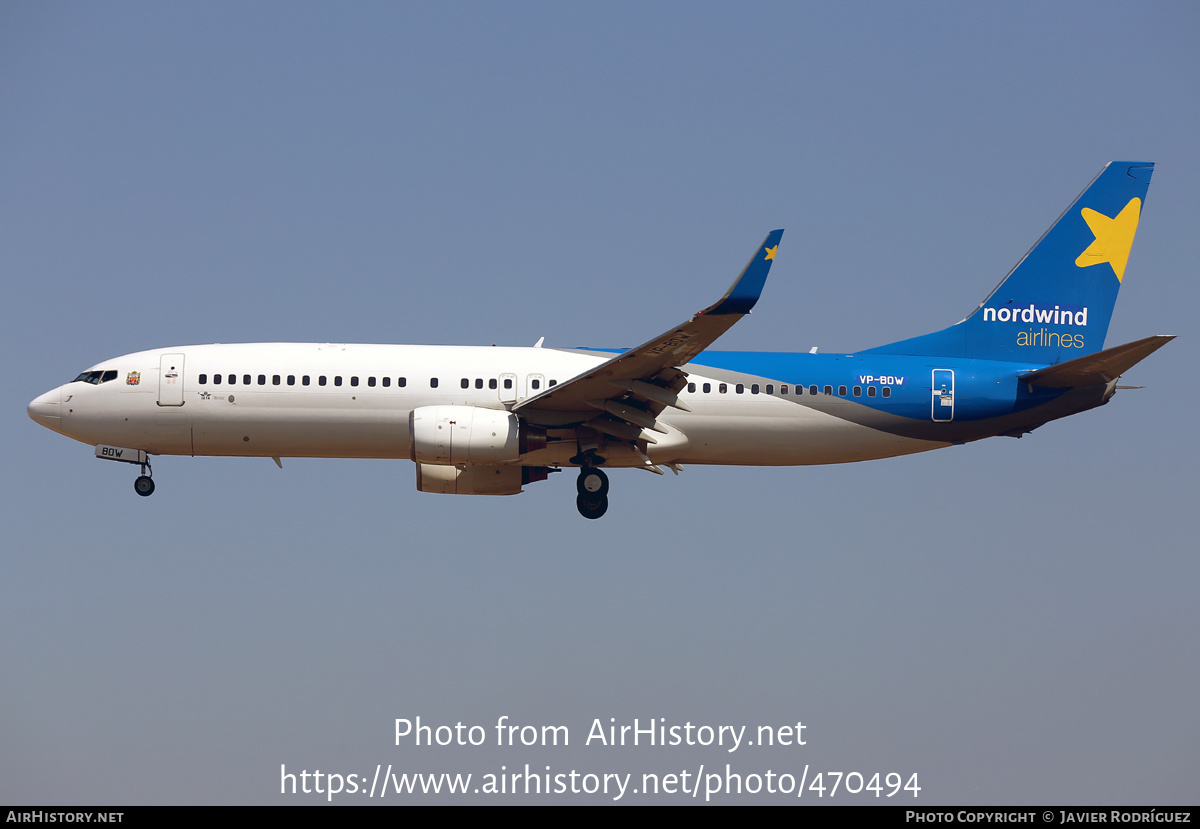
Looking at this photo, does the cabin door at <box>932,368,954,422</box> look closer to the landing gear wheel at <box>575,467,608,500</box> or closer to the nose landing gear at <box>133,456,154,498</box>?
the landing gear wheel at <box>575,467,608,500</box>

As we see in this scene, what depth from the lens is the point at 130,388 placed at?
103 ft

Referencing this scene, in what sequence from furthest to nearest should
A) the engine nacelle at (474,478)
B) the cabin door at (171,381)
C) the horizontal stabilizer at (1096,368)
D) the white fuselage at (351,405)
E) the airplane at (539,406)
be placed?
the engine nacelle at (474,478) < the cabin door at (171,381) < the white fuselage at (351,405) < the airplane at (539,406) < the horizontal stabilizer at (1096,368)

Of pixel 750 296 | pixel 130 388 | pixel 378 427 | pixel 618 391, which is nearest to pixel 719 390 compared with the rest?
pixel 618 391

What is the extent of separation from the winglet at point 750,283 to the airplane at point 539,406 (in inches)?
138

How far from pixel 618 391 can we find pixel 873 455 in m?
7.37

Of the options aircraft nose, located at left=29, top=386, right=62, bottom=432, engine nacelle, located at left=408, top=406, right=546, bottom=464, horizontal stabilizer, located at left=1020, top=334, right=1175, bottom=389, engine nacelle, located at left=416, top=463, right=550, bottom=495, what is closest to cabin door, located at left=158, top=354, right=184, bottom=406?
aircraft nose, located at left=29, top=386, right=62, bottom=432

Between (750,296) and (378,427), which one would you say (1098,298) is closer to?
(750,296)

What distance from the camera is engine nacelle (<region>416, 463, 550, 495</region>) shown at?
32.8 metres

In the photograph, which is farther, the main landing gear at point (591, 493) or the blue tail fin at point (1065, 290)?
the blue tail fin at point (1065, 290)

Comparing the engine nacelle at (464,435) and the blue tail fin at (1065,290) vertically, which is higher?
the blue tail fin at (1065,290)

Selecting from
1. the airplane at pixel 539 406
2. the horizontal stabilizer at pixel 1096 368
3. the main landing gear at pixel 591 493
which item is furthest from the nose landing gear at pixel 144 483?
the horizontal stabilizer at pixel 1096 368

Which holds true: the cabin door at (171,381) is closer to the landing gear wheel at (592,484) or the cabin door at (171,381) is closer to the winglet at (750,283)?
the landing gear wheel at (592,484)

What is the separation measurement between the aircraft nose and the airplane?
4cm

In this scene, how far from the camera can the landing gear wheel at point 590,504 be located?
103ft
